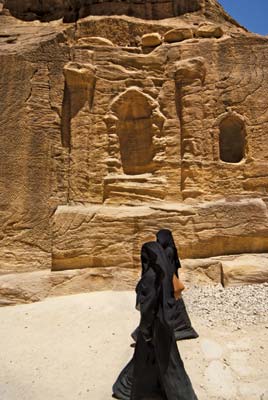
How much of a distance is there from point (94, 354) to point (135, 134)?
634 cm

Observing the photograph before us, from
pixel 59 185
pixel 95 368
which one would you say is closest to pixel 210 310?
pixel 95 368

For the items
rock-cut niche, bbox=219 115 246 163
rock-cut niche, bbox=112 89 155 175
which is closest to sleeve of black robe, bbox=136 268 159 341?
rock-cut niche, bbox=112 89 155 175

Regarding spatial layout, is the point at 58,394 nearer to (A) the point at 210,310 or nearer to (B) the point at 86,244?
(A) the point at 210,310

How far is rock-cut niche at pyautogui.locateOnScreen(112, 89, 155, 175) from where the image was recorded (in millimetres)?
10438

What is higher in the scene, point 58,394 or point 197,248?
point 197,248

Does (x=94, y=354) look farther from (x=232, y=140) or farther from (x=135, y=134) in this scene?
(x=232, y=140)

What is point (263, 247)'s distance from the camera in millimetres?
9109

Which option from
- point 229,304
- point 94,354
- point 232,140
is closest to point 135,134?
point 232,140

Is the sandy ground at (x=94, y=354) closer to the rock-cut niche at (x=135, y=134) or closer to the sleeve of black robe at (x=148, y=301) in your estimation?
the sleeve of black robe at (x=148, y=301)

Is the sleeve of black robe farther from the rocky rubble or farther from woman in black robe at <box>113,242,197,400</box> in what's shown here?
the rocky rubble

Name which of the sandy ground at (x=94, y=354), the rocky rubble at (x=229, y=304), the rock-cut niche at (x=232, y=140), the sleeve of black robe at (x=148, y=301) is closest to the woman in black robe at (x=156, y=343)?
the sleeve of black robe at (x=148, y=301)

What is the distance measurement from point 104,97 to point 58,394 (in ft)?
24.5

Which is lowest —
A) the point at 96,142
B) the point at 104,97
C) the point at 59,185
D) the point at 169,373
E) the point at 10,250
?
the point at 169,373

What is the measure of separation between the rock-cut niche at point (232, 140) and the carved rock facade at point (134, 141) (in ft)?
0.18
